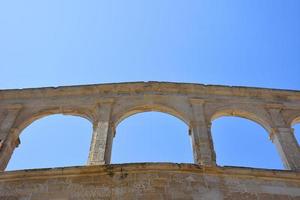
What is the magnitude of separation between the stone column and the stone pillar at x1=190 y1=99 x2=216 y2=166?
1.72 metres

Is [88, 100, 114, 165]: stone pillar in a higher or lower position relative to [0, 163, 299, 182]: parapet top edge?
higher

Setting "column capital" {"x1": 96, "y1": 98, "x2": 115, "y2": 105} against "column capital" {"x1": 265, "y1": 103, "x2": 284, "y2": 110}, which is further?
"column capital" {"x1": 265, "y1": 103, "x2": 284, "y2": 110}

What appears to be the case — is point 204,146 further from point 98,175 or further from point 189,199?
point 98,175

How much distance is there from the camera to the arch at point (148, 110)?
10227 mm

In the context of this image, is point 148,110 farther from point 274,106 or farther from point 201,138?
point 274,106

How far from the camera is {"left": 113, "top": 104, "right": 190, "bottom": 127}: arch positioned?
10.2m

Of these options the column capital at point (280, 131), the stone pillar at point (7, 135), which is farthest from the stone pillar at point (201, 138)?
the stone pillar at point (7, 135)

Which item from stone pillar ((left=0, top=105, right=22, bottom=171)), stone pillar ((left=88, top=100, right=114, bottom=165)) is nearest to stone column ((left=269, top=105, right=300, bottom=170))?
stone pillar ((left=88, top=100, right=114, bottom=165))

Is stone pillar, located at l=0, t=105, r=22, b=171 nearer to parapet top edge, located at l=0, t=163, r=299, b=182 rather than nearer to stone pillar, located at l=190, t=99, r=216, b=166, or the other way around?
parapet top edge, located at l=0, t=163, r=299, b=182

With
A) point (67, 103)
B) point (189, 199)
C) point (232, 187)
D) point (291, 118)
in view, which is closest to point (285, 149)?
point (291, 118)

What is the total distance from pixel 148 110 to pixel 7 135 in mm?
3672

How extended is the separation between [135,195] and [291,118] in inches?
203

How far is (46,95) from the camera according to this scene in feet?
36.5

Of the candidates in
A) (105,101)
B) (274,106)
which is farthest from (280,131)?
(105,101)
